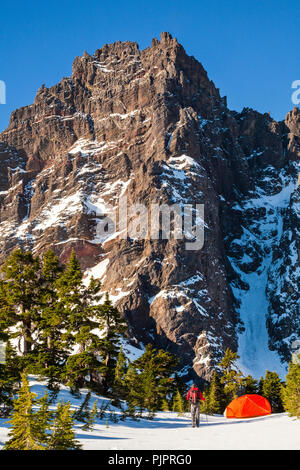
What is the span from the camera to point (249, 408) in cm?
2539

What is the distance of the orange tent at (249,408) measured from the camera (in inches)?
991

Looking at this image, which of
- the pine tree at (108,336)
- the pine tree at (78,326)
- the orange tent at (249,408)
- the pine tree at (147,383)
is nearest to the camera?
the pine tree at (78,326)

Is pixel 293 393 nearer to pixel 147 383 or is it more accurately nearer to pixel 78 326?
pixel 78 326

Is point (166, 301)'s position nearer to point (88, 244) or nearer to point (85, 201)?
point (88, 244)

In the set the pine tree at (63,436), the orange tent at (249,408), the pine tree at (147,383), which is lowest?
the pine tree at (63,436)

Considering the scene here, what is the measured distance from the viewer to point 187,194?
169m

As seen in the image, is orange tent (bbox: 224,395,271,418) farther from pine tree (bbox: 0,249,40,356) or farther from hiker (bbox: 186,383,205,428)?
pine tree (bbox: 0,249,40,356)

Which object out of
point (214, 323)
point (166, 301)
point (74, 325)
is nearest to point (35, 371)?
point (74, 325)

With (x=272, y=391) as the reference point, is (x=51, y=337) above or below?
below

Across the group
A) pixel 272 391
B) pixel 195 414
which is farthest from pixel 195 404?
pixel 272 391

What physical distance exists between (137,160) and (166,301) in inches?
2919

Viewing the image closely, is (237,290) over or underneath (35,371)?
over

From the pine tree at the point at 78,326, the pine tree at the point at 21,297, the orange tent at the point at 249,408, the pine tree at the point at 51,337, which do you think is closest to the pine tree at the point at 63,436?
the pine tree at the point at 51,337

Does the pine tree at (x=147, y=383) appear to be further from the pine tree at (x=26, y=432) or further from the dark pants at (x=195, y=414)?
the pine tree at (x=26, y=432)
